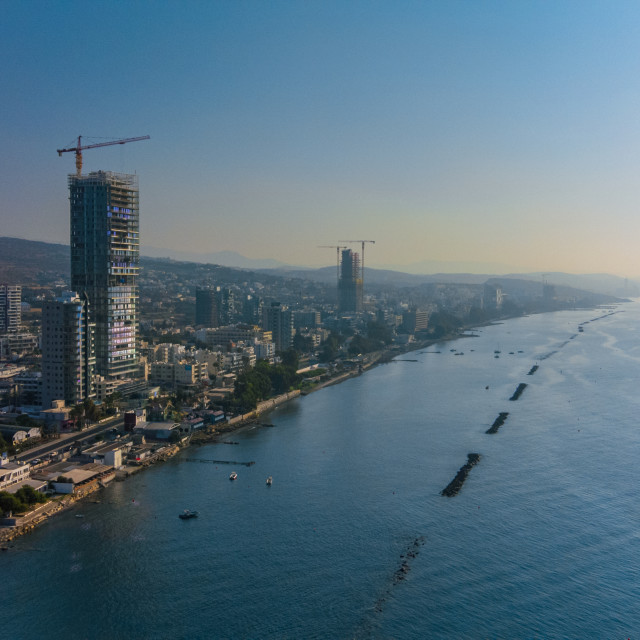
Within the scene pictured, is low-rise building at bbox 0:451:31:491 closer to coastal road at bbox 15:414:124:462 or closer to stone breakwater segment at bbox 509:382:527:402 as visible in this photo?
coastal road at bbox 15:414:124:462

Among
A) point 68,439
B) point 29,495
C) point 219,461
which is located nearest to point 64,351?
point 68,439

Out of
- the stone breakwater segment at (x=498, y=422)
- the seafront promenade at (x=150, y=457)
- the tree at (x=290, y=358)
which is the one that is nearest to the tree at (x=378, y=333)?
the seafront promenade at (x=150, y=457)

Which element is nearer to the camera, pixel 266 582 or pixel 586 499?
pixel 266 582

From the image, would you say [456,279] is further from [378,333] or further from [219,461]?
Result: [219,461]

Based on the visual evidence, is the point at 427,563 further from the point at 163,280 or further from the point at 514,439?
the point at 163,280

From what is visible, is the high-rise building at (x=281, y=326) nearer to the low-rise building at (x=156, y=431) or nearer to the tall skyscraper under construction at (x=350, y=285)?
the low-rise building at (x=156, y=431)

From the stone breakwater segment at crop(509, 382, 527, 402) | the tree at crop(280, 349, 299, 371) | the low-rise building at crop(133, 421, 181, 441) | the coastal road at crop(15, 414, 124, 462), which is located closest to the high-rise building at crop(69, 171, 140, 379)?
the coastal road at crop(15, 414, 124, 462)

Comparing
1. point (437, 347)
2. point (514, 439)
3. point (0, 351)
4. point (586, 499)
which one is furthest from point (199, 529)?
point (437, 347)
